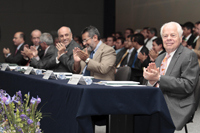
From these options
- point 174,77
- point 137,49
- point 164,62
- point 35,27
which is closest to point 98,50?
point 164,62

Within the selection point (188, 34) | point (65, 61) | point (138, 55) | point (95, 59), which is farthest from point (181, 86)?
point (188, 34)

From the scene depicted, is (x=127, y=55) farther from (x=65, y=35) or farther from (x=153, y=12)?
(x=65, y=35)

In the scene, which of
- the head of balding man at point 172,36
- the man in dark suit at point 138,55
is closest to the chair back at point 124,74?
the head of balding man at point 172,36

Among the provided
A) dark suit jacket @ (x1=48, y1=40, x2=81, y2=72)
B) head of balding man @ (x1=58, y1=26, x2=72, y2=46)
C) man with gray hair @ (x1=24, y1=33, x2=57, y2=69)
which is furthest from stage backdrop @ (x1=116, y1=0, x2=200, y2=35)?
dark suit jacket @ (x1=48, y1=40, x2=81, y2=72)

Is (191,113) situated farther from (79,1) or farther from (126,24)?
(79,1)

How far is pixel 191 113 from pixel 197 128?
1.62 m

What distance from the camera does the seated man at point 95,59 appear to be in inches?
153

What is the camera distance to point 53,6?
36.8 feet

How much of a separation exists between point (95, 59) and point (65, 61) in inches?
17.0

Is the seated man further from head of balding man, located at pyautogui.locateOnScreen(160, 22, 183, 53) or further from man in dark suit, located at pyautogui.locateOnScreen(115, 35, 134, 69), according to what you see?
man in dark suit, located at pyautogui.locateOnScreen(115, 35, 134, 69)

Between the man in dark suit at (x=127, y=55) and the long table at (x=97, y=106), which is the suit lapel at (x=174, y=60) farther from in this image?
the man in dark suit at (x=127, y=55)

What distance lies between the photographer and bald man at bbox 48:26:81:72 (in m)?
4.32

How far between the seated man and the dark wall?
23.1 ft

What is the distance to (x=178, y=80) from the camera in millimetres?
2803
